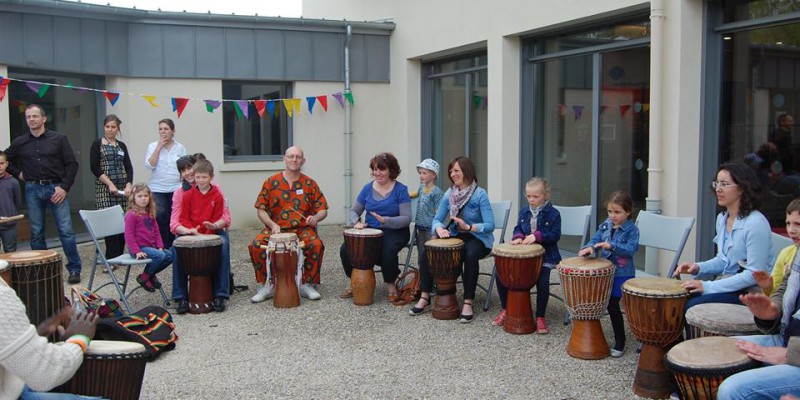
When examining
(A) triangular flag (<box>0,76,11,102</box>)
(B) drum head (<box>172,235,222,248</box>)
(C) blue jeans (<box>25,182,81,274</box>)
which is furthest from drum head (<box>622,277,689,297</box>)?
(A) triangular flag (<box>0,76,11,102</box>)

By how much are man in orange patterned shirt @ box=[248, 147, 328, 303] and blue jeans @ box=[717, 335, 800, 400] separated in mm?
4023

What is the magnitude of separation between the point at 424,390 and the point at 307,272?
252cm

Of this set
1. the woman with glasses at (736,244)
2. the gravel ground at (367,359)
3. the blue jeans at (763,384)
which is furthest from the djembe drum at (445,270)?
the blue jeans at (763,384)

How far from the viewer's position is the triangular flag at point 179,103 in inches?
386

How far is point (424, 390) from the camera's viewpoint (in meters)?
4.17

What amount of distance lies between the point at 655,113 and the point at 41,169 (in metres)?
5.48

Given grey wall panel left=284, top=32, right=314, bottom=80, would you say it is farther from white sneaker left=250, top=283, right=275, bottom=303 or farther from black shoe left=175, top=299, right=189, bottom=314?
black shoe left=175, top=299, right=189, bottom=314

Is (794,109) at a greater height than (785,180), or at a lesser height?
greater

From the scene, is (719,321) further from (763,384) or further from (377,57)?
(377,57)

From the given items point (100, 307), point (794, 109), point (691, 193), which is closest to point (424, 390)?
point (100, 307)

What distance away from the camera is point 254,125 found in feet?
35.2

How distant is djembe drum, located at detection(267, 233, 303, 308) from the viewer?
6.06m

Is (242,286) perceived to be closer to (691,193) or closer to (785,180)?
(691,193)

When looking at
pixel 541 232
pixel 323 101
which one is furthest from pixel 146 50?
pixel 541 232
